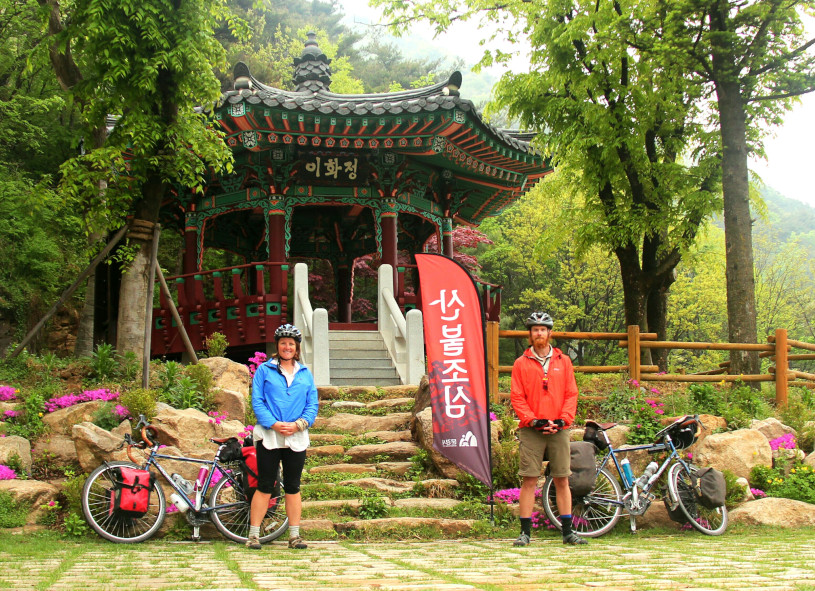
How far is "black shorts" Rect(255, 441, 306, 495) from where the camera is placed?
5.56 meters

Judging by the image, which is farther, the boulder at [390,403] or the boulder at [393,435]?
the boulder at [390,403]

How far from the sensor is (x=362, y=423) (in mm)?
9211

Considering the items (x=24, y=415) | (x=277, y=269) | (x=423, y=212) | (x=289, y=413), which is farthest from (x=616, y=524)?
(x=423, y=212)

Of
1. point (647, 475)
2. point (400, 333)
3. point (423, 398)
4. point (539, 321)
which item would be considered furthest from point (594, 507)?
point (400, 333)

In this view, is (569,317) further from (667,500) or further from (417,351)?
(667,500)

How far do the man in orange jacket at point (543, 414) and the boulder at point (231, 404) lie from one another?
370cm

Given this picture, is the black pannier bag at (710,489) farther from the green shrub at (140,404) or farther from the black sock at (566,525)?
the green shrub at (140,404)

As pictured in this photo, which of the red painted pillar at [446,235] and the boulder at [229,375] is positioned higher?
the red painted pillar at [446,235]

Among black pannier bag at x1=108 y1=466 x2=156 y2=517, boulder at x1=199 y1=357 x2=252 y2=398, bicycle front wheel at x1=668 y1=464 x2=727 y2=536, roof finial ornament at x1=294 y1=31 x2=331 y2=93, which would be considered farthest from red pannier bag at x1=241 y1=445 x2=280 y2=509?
roof finial ornament at x1=294 y1=31 x2=331 y2=93

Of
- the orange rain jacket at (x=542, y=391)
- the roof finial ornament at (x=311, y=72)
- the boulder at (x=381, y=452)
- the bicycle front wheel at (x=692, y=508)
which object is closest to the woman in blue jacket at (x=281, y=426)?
the orange rain jacket at (x=542, y=391)

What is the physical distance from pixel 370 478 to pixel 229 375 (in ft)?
8.68

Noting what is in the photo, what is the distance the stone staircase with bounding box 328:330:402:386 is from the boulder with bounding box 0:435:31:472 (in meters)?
4.88

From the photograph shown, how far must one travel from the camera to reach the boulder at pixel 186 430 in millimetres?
7031

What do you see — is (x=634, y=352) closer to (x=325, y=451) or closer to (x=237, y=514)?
(x=325, y=451)
